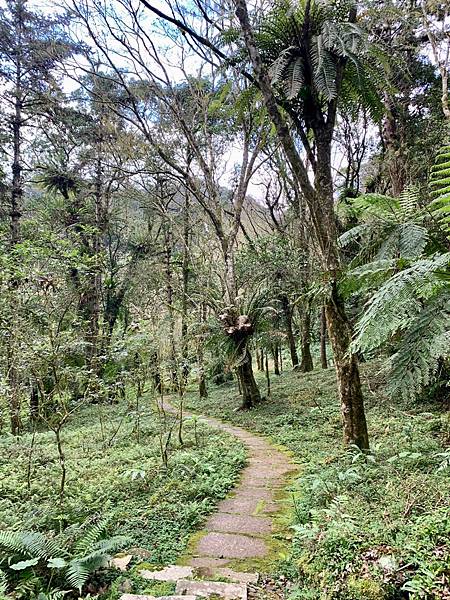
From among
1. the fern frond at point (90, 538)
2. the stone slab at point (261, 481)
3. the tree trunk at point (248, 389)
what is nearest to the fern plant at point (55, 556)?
the fern frond at point (90, 538)

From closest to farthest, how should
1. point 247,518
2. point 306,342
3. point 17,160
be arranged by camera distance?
point 247,518 → point 17,160 → point 306,342

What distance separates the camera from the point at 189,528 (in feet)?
10.5

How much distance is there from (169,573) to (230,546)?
1.71 ft

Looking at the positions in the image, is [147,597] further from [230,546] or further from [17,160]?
[17,160]

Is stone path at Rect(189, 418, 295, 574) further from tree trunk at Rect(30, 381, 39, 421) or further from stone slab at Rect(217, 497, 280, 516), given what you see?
tree trunk at Rect(30, 381, 39, 421)

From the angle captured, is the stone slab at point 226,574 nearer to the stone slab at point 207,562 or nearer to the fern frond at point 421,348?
the stone slab at point 207,562

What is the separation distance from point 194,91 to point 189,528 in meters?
9.31

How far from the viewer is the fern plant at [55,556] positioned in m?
2.48

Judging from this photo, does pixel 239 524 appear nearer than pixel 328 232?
Yes

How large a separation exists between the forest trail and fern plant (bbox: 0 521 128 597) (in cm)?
32

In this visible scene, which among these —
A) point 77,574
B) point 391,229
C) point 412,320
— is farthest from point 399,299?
point 77,574

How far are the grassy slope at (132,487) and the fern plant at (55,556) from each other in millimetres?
317

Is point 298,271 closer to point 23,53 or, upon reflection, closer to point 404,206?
point 404,206

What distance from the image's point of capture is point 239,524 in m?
3.24
